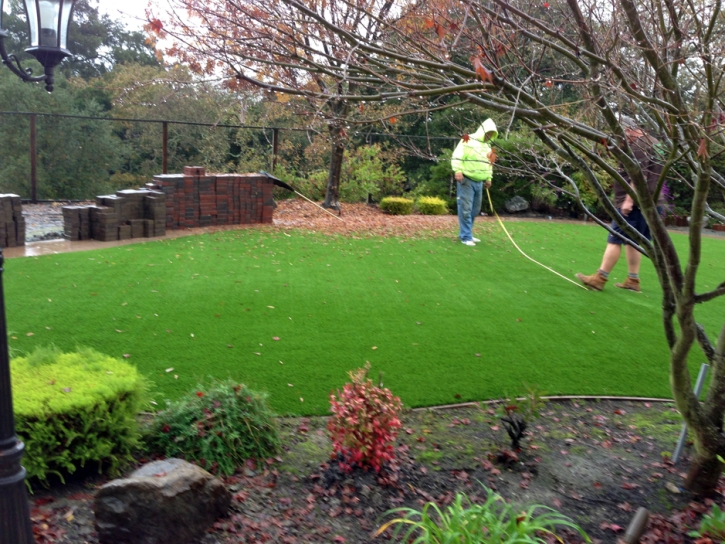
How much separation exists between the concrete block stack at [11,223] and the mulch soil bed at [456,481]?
6.06m

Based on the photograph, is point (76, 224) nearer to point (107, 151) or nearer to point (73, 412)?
point (73, 412)

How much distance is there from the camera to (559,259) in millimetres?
9977

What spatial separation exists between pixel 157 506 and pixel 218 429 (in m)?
0.74

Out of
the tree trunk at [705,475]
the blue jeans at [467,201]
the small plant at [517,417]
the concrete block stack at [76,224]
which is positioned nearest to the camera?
the tree trunk at [705,475]

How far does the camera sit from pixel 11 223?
849cm

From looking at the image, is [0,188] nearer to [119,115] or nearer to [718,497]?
[119,115]

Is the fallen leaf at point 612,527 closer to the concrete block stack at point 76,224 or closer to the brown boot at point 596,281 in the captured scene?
the brown boot at point 596,281

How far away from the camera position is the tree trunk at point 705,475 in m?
3.45

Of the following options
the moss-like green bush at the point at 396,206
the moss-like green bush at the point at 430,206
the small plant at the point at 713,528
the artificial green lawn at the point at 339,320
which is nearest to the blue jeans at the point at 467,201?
the artificial green lawn at the point at 339,320

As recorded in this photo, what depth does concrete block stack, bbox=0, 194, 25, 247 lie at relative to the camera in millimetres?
8352

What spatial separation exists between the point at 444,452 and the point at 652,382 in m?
2.25

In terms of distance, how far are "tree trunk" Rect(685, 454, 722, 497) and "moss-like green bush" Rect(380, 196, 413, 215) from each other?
11.6 metres

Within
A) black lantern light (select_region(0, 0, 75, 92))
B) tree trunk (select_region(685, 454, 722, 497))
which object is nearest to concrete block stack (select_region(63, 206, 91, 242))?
black lantern light (select_region(0, 0, 75, 92))

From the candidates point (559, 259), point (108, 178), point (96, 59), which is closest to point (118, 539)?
point (559, 259)
